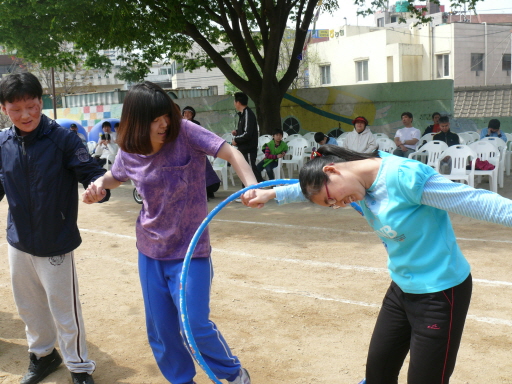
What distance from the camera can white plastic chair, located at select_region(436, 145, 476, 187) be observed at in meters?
10.4

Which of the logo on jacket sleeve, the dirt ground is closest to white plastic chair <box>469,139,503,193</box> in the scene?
the dirt ground

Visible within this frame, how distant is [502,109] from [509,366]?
2442cm

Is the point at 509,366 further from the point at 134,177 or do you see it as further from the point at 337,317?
the point at 134,177

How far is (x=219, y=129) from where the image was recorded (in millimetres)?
19875

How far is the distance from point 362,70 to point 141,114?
40.4 metres

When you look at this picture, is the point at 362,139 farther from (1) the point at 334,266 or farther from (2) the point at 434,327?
(2) the point at 434,327

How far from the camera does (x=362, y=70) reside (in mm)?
41375

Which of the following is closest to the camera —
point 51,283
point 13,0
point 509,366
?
point 51,283

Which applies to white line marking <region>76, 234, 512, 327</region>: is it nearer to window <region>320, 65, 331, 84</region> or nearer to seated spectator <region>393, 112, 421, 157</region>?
seated spectator <region>393, 112, 421, 157</region>

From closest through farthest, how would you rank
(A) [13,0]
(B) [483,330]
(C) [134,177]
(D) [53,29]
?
(C) [134,177] < (B) [483,330] < (A) [13,0] < (D) [53,29]

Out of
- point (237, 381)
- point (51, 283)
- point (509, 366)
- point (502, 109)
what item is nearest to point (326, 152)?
point (237, 381)

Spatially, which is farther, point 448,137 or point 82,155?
point 448,137

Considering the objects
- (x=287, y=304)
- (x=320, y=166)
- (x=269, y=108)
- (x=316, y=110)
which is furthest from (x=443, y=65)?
(x=320, y=166)

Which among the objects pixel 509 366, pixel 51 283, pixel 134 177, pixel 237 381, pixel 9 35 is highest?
pixel 9 35
